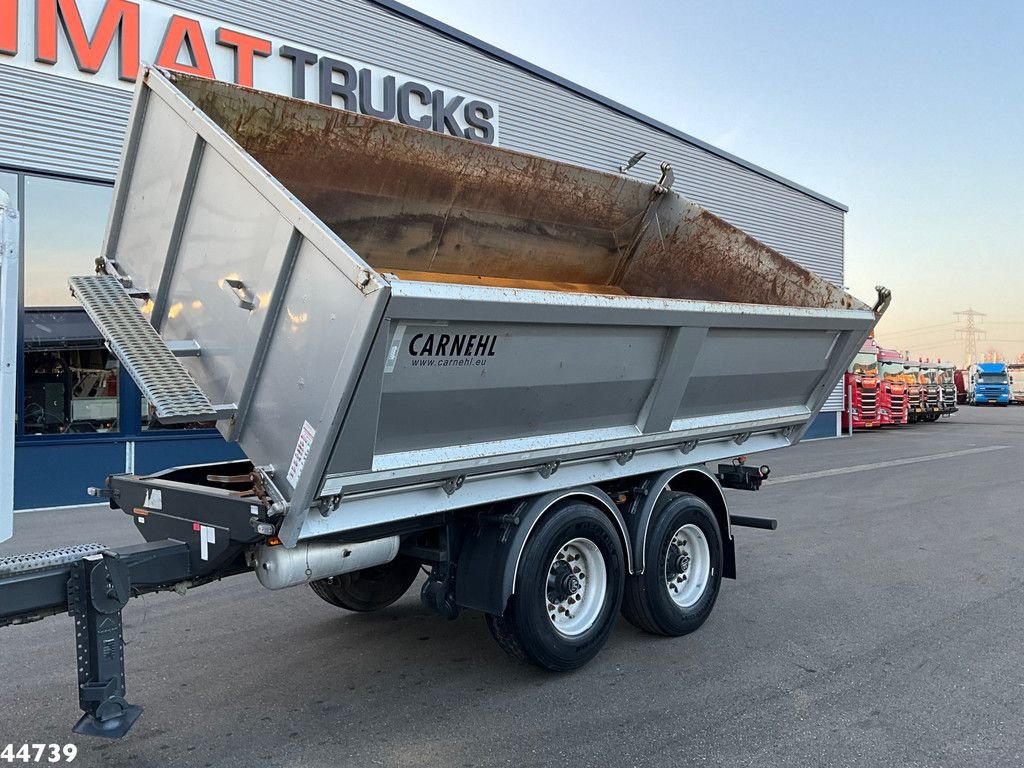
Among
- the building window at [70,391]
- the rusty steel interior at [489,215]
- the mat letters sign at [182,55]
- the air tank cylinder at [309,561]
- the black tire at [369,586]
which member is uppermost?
the mat letters sign at [182,55]

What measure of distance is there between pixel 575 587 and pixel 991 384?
51.8m

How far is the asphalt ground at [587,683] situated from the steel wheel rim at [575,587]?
0.30 metres

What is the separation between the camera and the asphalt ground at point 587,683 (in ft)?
12.1

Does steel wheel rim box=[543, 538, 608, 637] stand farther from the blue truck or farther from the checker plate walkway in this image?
the blue truck

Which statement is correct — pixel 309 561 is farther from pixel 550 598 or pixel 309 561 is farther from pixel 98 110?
pixel 98 110

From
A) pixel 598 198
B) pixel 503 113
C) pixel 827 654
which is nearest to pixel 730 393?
pixel 827 654

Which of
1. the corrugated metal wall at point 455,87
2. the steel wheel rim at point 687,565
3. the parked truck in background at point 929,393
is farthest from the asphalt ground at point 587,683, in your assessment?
the parked truck in background at point 929,393

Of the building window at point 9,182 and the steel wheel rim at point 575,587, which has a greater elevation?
the building window at point 9,182

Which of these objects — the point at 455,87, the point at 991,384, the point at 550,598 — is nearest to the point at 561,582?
the point at 550,598

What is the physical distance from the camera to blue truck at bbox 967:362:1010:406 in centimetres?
4806

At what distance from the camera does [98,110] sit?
10.5 m

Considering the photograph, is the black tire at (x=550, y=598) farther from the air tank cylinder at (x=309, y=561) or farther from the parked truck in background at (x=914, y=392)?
the parked truck in background at (x=914, y=392)

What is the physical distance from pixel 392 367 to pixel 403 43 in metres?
11.1

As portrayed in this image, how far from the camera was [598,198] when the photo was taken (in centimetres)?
688
